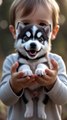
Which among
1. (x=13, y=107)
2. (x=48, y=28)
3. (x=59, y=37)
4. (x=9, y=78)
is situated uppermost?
(x=48, y=28)

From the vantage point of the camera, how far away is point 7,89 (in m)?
2.24

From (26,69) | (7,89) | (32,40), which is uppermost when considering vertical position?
(32,40)

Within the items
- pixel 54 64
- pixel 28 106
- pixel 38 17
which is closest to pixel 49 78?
pixel 54 64

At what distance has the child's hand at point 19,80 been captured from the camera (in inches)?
83.8

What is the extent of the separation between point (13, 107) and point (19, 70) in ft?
0.76

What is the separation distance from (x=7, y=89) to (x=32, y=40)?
0.89 feet

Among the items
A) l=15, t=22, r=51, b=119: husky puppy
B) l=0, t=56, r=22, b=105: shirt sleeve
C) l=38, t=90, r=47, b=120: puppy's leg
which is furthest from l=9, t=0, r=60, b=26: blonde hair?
l=38, t=90, r=47, b=120: puppy's leg

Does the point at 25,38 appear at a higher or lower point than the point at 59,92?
higher

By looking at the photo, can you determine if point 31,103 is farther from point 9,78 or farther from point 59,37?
point 59,37

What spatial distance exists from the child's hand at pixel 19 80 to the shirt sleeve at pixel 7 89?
36mm

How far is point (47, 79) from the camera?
7.08ft

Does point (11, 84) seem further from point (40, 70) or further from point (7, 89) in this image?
point (40, 70)

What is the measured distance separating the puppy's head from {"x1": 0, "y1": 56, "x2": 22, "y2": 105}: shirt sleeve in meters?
0.15

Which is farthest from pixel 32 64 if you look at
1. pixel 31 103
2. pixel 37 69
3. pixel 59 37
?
pixel 59 37
